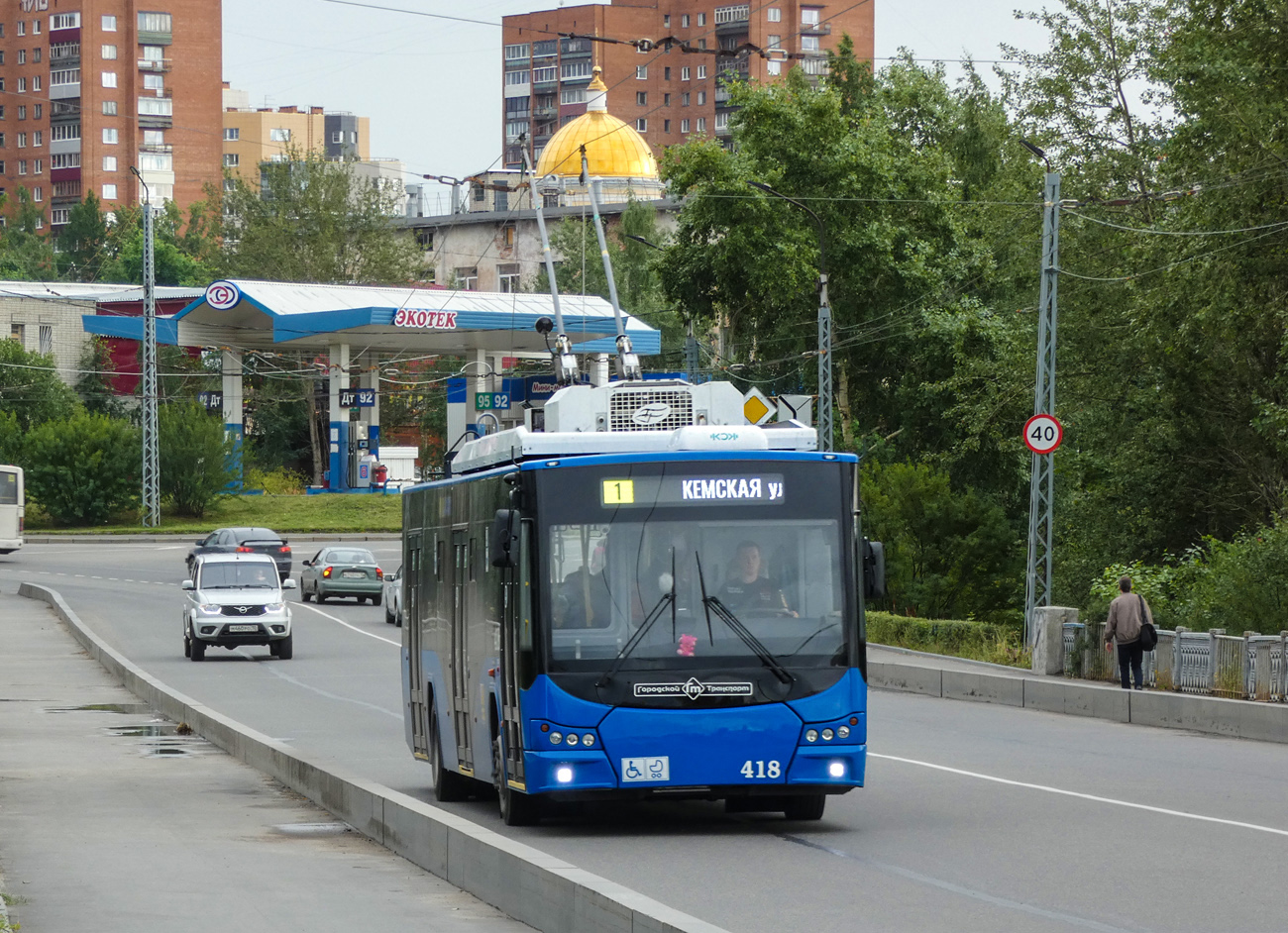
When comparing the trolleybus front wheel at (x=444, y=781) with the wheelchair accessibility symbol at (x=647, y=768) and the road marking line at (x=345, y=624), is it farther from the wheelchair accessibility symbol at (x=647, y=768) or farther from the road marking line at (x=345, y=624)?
the road marking line at (x=345, y=624)

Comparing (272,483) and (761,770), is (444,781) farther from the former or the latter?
(272,483)

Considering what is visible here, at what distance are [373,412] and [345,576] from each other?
34505 mm

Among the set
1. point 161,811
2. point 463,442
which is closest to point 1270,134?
point 463,442

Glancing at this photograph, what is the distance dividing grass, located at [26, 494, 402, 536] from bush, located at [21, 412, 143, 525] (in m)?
1.07

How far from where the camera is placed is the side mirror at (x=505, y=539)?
12.0 m

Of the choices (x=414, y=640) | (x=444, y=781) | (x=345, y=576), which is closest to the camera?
(x=444, y=781)

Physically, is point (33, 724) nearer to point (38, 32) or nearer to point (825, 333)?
point (825, 333)

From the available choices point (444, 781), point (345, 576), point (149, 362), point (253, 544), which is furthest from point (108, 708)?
point (149, 362)

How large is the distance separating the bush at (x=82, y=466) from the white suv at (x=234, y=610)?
4043 cm

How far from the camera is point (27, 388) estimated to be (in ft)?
293

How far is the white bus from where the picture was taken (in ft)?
216

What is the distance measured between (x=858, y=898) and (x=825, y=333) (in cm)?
2786

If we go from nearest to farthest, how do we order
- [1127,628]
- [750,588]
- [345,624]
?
[750,588], [1127,628], [345,624]

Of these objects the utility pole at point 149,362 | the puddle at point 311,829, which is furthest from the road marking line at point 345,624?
the puddle at point 311,829
